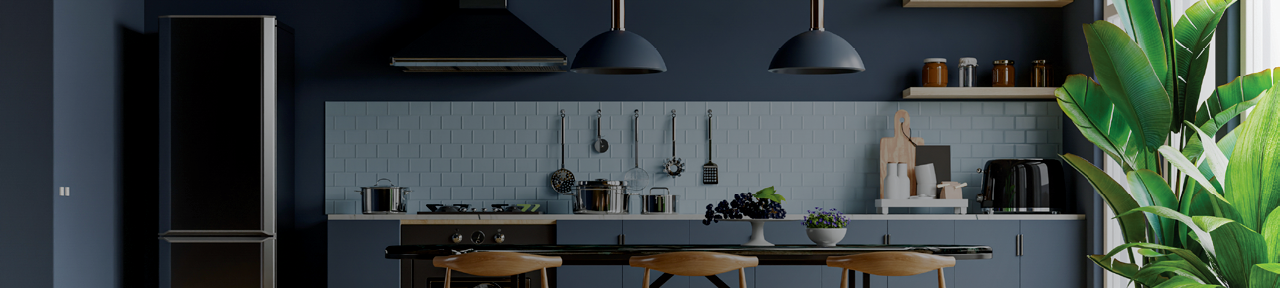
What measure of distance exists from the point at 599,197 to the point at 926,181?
6.33 ft

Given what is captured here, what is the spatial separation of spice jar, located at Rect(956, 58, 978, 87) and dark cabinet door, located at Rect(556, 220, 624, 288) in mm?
2186

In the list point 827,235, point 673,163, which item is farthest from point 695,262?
point 673,163

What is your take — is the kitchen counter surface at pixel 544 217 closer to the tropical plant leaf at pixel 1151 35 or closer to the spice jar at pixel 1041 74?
the spice jar at pixel 1041 74

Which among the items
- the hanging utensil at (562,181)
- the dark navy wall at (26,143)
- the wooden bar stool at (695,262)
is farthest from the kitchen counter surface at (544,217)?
the wooden bar stool at (695,262)

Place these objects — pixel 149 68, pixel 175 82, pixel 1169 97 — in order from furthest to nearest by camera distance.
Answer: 1. pixel 149 68
2. pixel 175 82
3. pixel 1169 97

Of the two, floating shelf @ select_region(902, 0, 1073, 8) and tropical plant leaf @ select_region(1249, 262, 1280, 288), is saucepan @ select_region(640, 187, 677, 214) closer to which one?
floating shelf @ select_region(902, 0, 1073, 8)

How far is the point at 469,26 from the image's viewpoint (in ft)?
15.1

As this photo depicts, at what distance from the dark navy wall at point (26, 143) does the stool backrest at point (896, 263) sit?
3.85 m

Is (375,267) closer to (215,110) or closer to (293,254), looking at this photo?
(293,254)

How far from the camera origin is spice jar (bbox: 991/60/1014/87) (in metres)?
4.77

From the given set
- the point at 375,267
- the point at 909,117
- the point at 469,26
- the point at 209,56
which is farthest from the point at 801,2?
the point at 209,56

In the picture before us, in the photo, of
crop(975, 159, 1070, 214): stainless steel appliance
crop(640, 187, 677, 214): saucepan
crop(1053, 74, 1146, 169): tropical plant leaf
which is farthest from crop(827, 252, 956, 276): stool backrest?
crop(975, 159, 1070, 214): stainless steel appliance

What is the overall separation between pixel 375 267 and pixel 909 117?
322 cm

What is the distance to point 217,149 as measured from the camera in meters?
4.35
